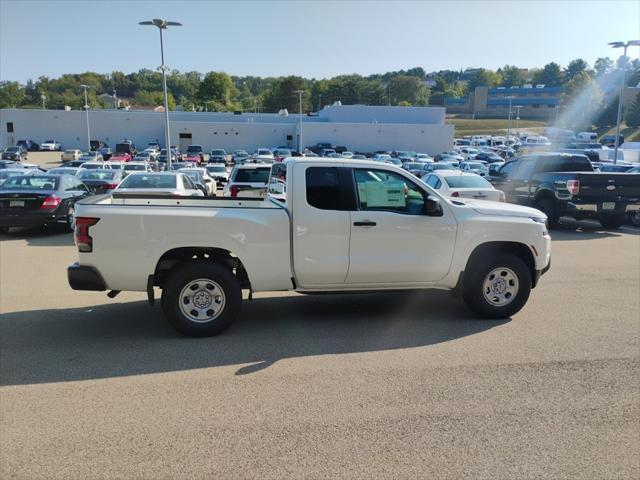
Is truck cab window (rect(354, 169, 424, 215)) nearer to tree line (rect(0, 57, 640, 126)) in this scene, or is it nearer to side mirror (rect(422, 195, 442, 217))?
side mirror (rect(422, 195, 442, 217))

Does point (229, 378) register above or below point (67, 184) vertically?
below

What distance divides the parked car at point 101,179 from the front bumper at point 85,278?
36.2 feet

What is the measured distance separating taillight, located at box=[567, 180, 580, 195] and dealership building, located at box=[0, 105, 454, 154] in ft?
199

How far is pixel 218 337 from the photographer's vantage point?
5855 millimetres

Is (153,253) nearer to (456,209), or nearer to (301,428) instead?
(301,428)

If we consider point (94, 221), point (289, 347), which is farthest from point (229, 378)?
point (94, 221)

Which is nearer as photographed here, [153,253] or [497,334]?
[153,253]

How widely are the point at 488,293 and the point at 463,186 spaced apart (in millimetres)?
7848

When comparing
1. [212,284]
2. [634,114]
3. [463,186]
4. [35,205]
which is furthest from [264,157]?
[634,114]

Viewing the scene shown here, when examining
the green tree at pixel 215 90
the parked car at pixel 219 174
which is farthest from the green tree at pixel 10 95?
the parked car at pixel 219 174

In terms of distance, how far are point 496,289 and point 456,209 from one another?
1142 mm

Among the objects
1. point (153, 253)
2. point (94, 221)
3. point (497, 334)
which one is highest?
point (94, 221)

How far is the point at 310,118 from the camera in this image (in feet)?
269

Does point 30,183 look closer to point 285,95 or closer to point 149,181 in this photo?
point 149,181
